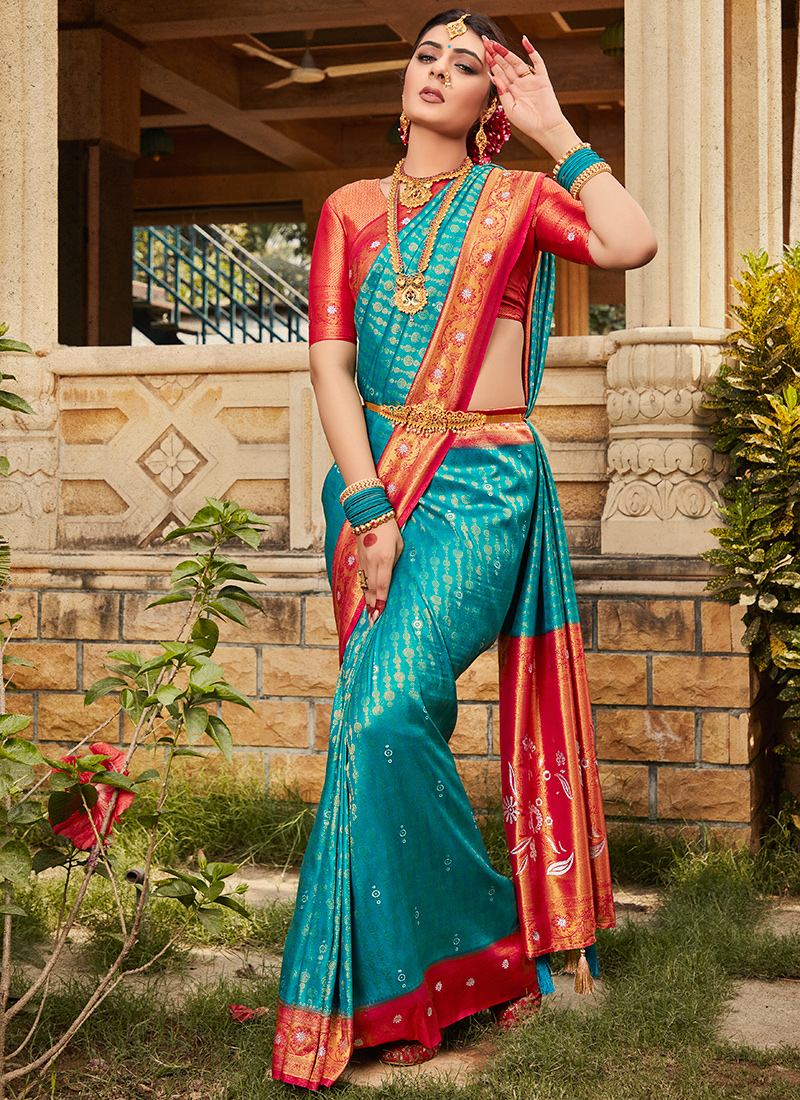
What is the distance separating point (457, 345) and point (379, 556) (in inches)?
19.1

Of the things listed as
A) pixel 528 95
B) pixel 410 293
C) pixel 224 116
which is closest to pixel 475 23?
pixel 528 95

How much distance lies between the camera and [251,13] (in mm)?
7980

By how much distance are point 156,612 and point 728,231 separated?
2.43 metres

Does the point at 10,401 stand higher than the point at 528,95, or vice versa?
the point at 528,95

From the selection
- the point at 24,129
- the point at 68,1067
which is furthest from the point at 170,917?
the point at 24,129

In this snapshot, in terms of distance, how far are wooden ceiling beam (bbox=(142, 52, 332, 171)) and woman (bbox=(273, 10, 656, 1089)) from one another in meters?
7.08

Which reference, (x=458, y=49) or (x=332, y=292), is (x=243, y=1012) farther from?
(x=458, y=49)

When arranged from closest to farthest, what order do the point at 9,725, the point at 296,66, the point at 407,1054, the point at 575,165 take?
1. the point at 9,725
2. the point at 407,1054
3. the point at 575,165
4. the point at 296,66

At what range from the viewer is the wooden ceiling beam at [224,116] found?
936 cm

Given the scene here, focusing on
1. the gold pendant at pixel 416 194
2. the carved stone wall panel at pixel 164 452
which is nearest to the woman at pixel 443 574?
the gold pendant at pixel 416 194

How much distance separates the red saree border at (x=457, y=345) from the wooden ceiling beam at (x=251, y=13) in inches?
226

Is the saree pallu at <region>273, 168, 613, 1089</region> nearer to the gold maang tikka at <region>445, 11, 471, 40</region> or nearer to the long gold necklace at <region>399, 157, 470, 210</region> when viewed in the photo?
the long gold necklace at <region>399, 157, 470, 210</region>

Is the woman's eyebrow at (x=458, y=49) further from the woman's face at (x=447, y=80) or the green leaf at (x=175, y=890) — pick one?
the green leaf at (x=175, y=890)

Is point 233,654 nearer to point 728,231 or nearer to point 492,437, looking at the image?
point 492,437
